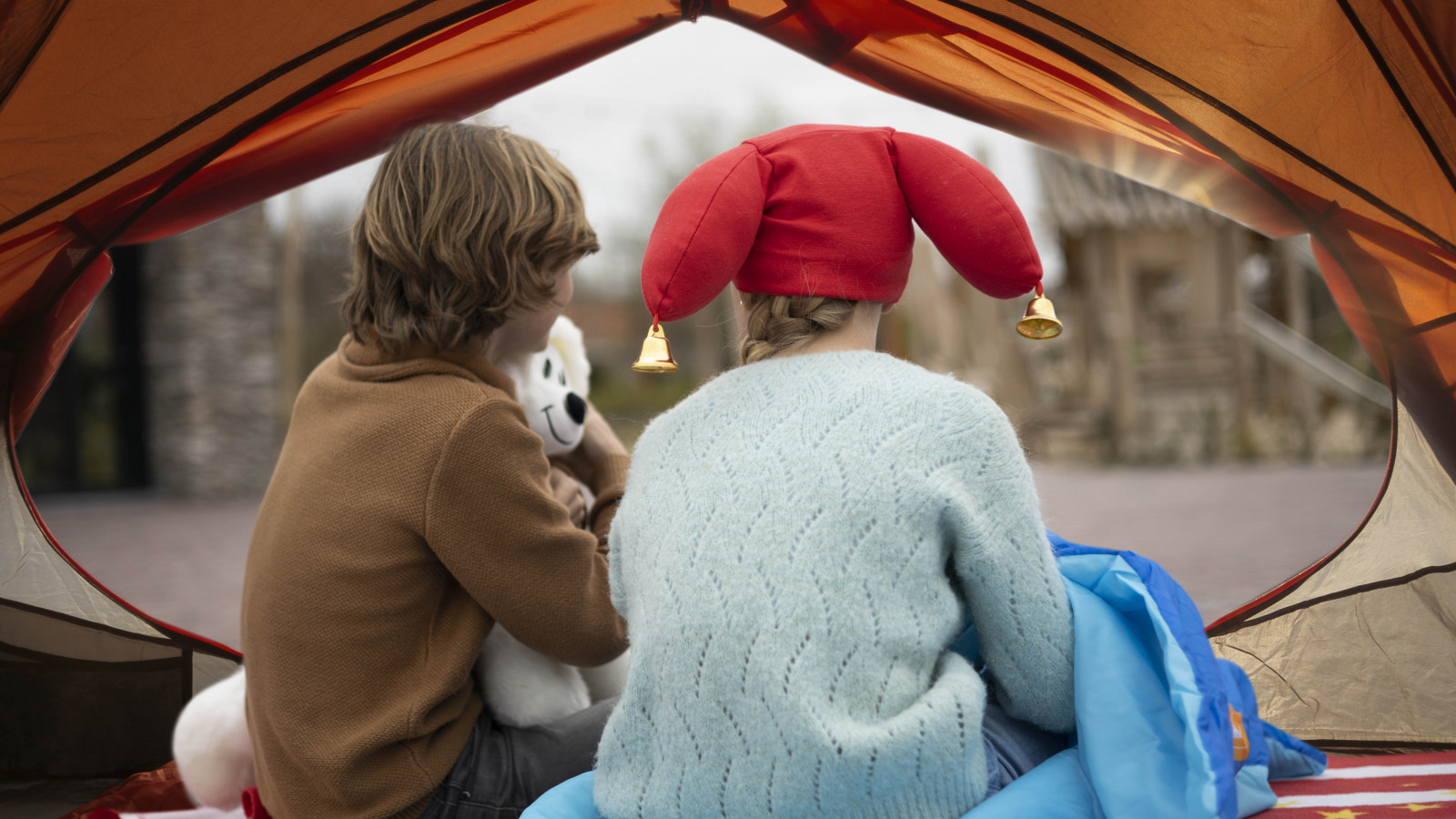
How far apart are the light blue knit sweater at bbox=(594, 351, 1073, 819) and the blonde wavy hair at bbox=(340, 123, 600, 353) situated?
558 millimetres

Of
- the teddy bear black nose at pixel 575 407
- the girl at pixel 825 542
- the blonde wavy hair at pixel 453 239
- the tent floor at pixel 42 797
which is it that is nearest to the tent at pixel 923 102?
the tent floor at pixel 42 797

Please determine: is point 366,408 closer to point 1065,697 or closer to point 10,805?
point 1065,697

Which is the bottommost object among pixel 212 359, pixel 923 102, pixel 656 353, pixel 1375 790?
pixel 1375 790

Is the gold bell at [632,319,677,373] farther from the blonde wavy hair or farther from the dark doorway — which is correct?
the dark doorway

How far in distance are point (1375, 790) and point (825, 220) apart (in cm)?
133

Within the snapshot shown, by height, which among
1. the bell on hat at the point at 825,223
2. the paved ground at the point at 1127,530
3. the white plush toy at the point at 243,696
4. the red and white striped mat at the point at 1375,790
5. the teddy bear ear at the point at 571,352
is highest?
the bell on hat at the point at 825,223

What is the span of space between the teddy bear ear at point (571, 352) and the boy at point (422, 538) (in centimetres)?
47

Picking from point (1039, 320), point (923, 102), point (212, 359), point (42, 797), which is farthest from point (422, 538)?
point (212, 359)

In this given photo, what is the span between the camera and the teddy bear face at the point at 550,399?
1.83 m

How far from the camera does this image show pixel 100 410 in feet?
29.6

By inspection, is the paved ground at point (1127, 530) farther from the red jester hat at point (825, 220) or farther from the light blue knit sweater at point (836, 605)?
the light blue knit sweater at point (836, 605)

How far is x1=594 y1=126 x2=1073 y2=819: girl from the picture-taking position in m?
1.10

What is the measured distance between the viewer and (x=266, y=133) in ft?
6.94

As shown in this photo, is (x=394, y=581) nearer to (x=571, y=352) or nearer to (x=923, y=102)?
(x=571, y=352)
